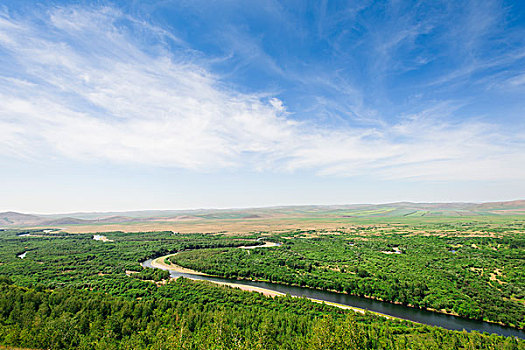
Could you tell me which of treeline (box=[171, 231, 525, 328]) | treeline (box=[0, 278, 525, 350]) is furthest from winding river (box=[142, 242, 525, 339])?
treeline (box=[0, 278, 525, 350])

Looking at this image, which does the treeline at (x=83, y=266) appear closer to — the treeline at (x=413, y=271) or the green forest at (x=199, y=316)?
the green forest at (x=199, y=316)

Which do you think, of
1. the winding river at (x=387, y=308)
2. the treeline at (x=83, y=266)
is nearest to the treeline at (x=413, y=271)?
the winding river at (x=387, y=308)

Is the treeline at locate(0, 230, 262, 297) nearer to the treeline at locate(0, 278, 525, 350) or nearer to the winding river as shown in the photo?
the treeline at locate(0, 278, 525, 350)

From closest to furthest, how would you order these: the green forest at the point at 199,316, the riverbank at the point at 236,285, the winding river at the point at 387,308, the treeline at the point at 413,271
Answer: the green forest at the point at 199,316, the winding river at the point at 387,308, the treeline at the point at 413,271, the riverbank at the point at 236,285

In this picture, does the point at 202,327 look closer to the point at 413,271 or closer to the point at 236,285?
the point at 236,285

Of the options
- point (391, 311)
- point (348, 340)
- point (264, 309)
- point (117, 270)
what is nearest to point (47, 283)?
point (117, 270)

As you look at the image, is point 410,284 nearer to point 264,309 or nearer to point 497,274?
point 497,274

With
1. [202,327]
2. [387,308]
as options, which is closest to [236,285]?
[202,327]
